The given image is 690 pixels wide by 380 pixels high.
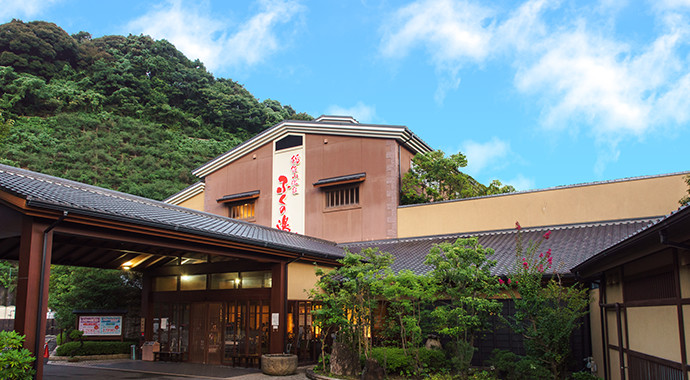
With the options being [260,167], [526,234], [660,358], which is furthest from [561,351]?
[260,167]

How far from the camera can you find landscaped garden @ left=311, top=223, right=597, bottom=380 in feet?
36.1

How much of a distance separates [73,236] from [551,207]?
15355 millimetres

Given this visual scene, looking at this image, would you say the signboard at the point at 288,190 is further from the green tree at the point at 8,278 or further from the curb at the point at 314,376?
the green tree at the point at 8,278

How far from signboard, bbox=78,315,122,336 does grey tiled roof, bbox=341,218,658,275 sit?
9.55m

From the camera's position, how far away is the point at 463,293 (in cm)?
1197

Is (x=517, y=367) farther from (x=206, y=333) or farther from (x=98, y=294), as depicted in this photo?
(x=98, y=294)

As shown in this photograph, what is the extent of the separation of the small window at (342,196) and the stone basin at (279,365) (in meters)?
9.43

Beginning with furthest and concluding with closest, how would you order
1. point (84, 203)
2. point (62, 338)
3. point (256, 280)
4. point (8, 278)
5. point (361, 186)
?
point (8, 278), point (361, 186), point (62, 338), point (256, 280), point (84, 203)

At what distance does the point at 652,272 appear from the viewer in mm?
7359

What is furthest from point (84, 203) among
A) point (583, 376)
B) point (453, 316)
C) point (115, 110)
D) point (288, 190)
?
point (115, 110)

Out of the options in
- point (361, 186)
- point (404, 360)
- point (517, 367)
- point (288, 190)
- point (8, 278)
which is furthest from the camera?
point (8, 278)

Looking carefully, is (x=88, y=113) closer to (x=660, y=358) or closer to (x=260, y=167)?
(x=260, y=167)

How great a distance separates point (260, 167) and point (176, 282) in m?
8.25

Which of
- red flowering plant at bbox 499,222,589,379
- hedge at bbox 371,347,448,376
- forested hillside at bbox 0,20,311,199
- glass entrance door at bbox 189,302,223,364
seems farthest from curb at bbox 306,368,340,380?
forested hillside at bbox 0,20,311,199
